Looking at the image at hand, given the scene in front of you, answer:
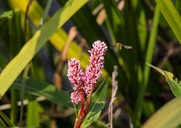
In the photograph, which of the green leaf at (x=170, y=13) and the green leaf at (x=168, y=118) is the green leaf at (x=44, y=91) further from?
the green leaf at (x=168, y=118)

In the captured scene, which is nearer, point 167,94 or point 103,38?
point 103,38

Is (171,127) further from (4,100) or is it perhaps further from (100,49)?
(4,100)

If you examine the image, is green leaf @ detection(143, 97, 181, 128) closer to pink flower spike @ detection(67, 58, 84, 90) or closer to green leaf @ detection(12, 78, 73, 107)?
pink flower spike @ detection(67, 58, 84, 90)

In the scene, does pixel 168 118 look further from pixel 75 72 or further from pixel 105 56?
pixel 105 56

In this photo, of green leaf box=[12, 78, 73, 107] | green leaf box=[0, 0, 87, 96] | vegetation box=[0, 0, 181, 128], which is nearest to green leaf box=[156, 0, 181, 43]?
vegetation box=[0, 0, 181, 128]

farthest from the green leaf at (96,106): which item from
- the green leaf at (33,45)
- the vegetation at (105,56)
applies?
the green leaf at (33,45)

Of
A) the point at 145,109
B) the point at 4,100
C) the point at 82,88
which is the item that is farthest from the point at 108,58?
the point at 82,88
